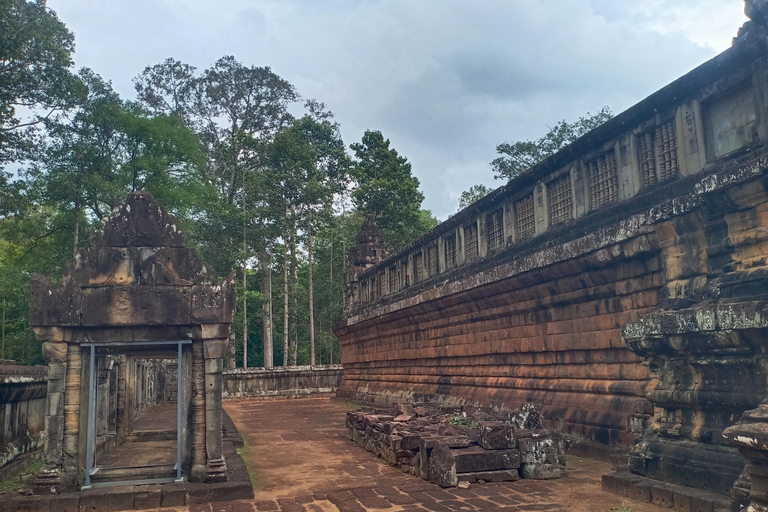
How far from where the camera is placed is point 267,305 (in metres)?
32.2

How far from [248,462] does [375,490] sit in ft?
9.07

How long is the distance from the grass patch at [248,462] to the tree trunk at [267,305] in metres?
21.4

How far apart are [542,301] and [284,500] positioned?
193 inches

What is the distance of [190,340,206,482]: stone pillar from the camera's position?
6090 millimetres

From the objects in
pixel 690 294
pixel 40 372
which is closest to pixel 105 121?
pixel 40 372

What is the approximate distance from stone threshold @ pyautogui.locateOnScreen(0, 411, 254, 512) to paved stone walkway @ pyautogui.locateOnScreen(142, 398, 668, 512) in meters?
0.16

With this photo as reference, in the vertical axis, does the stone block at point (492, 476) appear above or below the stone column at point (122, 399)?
below

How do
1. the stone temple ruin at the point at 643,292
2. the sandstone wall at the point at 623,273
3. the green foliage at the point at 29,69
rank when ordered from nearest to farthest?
the stone temple ruin at the point at 643,292
the sandstone wall at the point at 623,273
the green foliage at the point at 29,69

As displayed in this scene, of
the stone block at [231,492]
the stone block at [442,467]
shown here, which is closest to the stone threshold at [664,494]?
the stone block at [442,467]

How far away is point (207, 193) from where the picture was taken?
94.6 ft

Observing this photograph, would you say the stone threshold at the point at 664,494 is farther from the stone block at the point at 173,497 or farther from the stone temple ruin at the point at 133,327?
the stone block at the point at 173,497

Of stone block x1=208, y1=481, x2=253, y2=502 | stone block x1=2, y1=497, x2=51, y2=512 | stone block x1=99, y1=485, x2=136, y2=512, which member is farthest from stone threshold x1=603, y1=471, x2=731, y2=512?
stone block x1=2, y1=497, x2=51, y2=512

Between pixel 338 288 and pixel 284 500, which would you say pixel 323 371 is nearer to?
pixel 338 288

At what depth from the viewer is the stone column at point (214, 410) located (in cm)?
609
